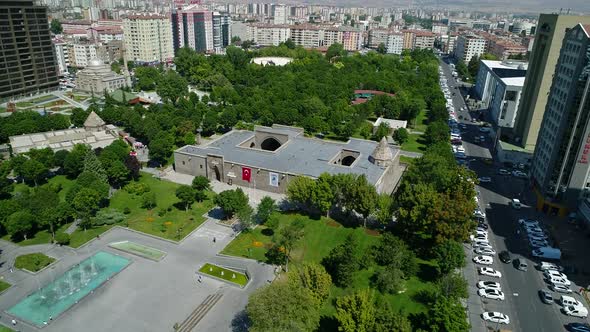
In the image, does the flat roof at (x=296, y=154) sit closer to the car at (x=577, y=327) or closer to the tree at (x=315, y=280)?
the tree at (x=315, y=280)

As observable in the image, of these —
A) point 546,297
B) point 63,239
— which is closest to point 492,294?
point 546,297

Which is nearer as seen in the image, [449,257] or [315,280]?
[315,280]

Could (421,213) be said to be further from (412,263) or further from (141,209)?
(141,209)

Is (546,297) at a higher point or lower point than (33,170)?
lower

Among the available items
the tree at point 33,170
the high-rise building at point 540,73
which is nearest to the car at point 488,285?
the high-rise building at point 540,73

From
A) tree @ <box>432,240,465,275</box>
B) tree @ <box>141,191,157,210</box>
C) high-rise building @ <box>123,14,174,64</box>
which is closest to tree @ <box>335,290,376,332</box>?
tree @ <box>432,240,465,275</box>

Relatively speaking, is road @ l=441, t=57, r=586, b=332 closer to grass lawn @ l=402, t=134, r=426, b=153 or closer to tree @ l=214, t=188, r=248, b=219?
grass lawn @ l=402, t=134, r=426, b=153

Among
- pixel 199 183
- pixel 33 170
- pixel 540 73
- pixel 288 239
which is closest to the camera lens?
pixel 288 239

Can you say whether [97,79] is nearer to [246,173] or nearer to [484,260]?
[246,173]
